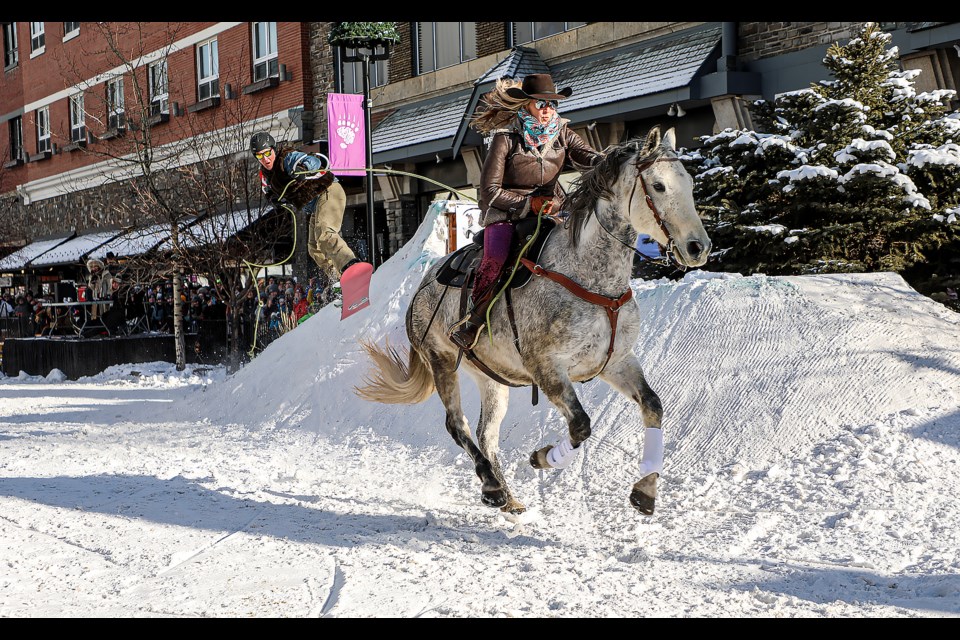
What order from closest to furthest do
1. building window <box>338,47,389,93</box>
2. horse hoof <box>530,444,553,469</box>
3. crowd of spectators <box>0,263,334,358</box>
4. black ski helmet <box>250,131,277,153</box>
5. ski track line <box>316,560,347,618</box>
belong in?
1. ski track line <box>316,560,347,618</box>
2. horse hoof <box>530,444,553,469</box>
3. black ski helmet <box>250,131,277,153</box>
4. crowd of spectators <box>0,263,334,358</box>
5. building window <box>338,47,389,93</box>

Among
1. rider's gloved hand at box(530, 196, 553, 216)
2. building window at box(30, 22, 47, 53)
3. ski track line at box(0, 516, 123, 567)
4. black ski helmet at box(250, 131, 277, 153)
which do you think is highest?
building window at box(30, 22, 47, 53)

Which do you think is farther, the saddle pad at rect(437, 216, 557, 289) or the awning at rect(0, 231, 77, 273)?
the awning at rect(0, 231, 77, 273)

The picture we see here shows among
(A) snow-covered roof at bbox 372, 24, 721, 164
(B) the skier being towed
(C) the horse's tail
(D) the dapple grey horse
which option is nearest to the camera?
(D) the dapple grey horse

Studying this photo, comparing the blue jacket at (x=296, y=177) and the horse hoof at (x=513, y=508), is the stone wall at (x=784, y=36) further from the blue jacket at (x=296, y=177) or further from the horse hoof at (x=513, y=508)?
the horse hoof at (x=513, y=508)

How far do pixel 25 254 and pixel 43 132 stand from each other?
216 inches

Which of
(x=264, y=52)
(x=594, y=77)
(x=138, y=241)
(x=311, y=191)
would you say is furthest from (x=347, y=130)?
(x=264, y=52)

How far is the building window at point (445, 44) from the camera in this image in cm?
2195

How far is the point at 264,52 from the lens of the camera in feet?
90.1

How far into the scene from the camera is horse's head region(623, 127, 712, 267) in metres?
4.84

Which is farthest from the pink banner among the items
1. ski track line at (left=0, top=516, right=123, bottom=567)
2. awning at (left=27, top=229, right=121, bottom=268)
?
awning at (left=27, top=229, right=121, bottom=268)

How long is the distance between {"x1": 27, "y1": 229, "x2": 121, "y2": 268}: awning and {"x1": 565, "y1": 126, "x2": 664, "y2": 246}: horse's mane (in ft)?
85.9

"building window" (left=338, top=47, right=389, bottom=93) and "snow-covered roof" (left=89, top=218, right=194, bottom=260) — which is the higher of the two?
"building window" (left=338, top=47, right=389, bottom=93)

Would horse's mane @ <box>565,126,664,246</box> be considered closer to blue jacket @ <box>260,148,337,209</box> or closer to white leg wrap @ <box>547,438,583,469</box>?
white leg wrap @ <box>547,438,583,469</box>
